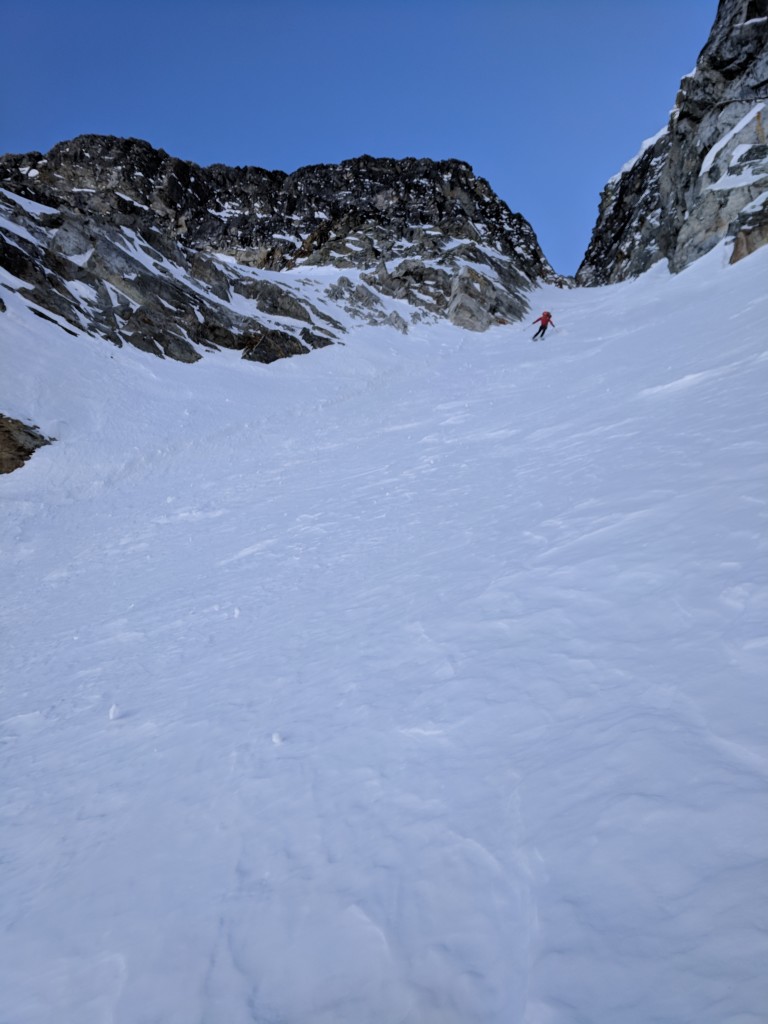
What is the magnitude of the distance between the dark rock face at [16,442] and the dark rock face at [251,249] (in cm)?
927

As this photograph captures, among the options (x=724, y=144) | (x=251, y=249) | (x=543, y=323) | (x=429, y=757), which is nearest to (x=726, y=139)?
(x=724, y=144)

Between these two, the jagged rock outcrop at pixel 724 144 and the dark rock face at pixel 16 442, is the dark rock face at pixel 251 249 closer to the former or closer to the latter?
the dark rock face at pixel 16 442

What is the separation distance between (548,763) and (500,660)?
889 millimetres

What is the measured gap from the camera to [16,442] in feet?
50.0

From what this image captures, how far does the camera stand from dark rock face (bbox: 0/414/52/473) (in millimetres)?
14711

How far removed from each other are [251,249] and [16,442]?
234 feet

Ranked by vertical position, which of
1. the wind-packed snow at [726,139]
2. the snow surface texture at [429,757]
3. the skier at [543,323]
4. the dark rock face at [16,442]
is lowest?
the snow surface texture at [429,757]

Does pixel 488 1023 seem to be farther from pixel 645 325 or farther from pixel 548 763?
pixel 645 325

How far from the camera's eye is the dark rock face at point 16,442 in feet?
48.3

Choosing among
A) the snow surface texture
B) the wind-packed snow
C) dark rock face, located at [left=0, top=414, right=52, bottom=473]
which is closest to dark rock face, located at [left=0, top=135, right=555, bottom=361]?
dark rock face, located at [left=0, top=414, right=52, bottom=473]

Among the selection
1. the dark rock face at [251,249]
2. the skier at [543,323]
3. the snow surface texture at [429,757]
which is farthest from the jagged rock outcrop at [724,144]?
the snow surface texture at [429,757]

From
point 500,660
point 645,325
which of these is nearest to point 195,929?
point 500,660

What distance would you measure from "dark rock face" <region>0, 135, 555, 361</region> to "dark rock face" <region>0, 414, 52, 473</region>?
30.4ft

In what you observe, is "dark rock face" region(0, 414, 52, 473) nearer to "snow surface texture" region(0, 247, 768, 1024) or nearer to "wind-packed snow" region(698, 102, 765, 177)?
"snow surface texture" region(0, 247, 768, 1024)
